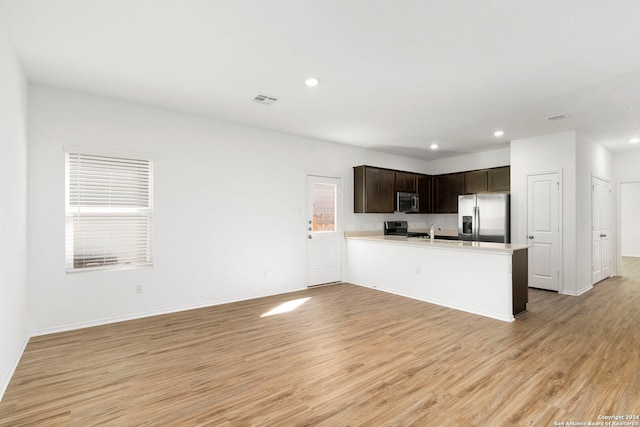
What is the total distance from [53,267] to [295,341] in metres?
2.87

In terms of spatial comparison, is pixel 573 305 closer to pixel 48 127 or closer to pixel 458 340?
pixel 458 340

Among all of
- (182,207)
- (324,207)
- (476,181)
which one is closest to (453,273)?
(324,207)

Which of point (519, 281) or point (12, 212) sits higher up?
point (12, 212)

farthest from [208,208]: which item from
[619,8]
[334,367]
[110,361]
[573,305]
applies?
[573,305]

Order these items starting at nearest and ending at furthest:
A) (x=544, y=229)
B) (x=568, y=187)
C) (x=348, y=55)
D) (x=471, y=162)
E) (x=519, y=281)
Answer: (x=348, y=55), (x=519, y=281), (x=568, y=187), (x=544, y=229), (x=471, y=162)

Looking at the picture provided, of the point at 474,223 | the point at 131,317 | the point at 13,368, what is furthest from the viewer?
the point at 474,223

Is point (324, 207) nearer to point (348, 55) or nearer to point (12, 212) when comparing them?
point (348, 55)

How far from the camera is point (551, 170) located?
18.0ft

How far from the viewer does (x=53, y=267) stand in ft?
12.0

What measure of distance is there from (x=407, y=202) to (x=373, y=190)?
1.07 metres

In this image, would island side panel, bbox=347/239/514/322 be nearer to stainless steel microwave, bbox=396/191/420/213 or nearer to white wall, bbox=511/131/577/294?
stainless steel microwave, bbox=396/191/420/213

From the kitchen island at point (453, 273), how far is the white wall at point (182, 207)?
1.39 meters

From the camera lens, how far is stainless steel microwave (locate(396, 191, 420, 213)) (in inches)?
275

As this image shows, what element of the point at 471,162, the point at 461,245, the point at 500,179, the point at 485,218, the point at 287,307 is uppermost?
the point at 471,162
